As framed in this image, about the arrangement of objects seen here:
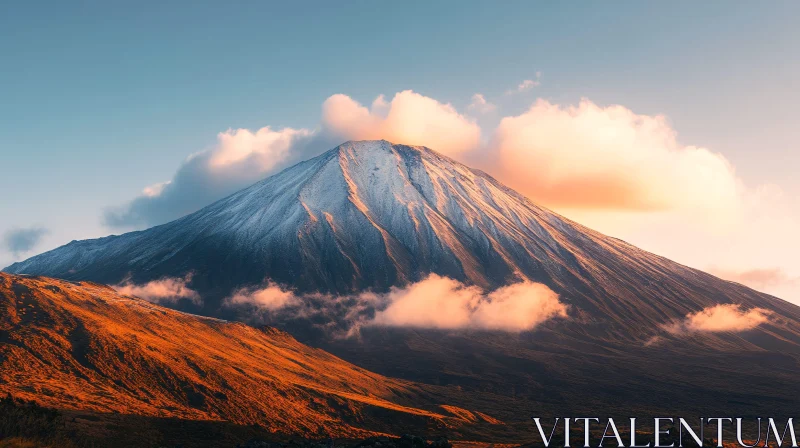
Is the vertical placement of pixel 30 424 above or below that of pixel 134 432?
above

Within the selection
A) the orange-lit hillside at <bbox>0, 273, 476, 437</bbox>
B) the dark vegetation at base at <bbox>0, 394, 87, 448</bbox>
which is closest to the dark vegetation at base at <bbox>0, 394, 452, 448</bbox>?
the dark vegetation at base at <bbox>0, 394, 87, 448</bbox>

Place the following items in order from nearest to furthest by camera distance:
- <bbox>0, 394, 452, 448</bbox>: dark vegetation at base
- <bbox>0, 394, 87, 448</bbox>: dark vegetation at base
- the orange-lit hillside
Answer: <bbox>0, 394, 87, 448</bbox>: dark vegetation at base < <bbox>0, 394, 452, 448</bbox>: dark vegetation at base < the orange-lit hillside

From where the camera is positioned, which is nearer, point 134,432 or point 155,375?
point 134,432

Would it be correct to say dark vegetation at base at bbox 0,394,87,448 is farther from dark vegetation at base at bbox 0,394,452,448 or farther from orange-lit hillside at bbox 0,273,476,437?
orange-lit hillside at bbox 0,273,476,437

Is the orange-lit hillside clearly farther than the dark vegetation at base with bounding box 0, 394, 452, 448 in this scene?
Yes

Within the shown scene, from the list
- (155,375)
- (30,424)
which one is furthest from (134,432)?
(155,375)

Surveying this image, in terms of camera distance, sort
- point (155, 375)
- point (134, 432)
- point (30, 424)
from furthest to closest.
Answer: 1. point (155, 375)
2. point (134, 432)
3. point (30, 424)

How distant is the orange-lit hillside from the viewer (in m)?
90.9

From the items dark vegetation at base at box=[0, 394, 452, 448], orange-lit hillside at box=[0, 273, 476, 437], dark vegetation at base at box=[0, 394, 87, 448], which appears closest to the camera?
dark vegetation at base at box=[0, 394, 87, 448]

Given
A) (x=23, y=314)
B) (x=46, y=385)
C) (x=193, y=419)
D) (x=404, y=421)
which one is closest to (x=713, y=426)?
(x=404, y=421)

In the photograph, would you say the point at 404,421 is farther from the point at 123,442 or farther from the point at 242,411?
the point at 123,442

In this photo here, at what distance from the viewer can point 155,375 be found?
102812 millimetres

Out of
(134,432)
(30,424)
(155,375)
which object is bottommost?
(134,432)

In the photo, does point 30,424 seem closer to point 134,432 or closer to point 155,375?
point 134,432
